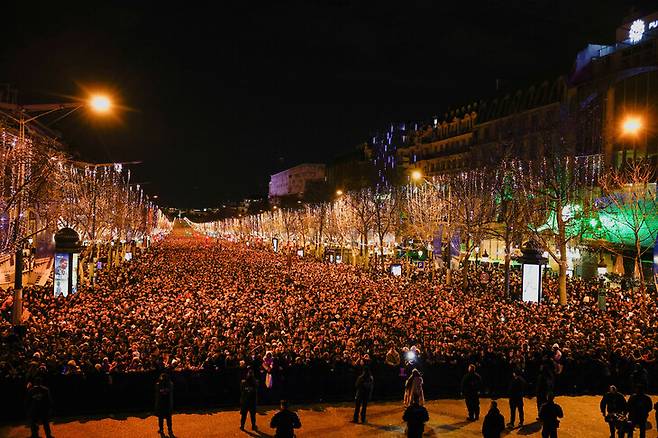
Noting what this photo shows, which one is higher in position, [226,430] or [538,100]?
[538,100]

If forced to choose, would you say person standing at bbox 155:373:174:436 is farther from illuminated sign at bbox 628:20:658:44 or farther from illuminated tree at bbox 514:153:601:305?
illuminated sign at bbox 628:20:658:44

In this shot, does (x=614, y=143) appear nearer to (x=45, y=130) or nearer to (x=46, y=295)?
(x=46, y=295)

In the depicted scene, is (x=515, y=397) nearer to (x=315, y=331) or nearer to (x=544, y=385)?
(x=544, y=385)

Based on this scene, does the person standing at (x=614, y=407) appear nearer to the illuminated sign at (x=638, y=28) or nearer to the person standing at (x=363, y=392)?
the person standing at (x=363, y=392)

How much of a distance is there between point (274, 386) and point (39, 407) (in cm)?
518

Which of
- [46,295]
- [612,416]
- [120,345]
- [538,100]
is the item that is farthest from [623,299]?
[538,100]

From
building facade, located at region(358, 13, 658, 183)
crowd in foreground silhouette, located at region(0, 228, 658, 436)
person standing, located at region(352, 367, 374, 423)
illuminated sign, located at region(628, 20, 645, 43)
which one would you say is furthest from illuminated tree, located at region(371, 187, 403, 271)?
person standing, located at region(352, 367, 374, 423)

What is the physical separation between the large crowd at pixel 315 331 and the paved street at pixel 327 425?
46.8 inches

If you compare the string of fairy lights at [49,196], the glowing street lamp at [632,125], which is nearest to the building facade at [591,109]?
the glowing street lamp at [632,125]

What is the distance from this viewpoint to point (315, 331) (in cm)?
1791

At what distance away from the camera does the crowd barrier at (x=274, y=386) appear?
13.1 m

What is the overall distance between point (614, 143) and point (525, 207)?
12.5m

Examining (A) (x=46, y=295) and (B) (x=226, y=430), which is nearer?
(B) (x=226, y=430)

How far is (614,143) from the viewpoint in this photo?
40125 mm
